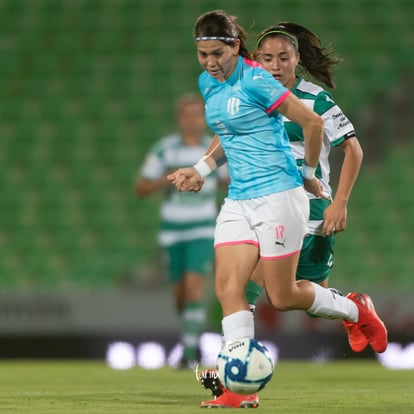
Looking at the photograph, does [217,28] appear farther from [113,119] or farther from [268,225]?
[113,119]

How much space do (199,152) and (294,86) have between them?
358 centimetres

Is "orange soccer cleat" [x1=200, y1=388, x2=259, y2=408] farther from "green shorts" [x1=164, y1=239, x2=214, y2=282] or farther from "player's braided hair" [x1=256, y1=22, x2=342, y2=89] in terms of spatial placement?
"green shorts" [x1=164, y1=239, x2=214, y2=282]

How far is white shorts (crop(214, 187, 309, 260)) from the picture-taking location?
5.30 metres

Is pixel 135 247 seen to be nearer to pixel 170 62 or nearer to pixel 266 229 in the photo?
pixel 170 62

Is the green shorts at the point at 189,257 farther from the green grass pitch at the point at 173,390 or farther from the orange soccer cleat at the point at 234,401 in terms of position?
the orange soccer cleat at the point at 234,401

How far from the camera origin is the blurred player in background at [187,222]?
9.46 m

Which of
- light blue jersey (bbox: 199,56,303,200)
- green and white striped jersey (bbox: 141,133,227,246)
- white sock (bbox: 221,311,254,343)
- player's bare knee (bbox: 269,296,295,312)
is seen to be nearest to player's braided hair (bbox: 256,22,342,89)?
light blue jersey (bbox: 199,56,303,200)

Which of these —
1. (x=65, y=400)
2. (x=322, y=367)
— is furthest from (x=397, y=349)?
(x=65, y=400)

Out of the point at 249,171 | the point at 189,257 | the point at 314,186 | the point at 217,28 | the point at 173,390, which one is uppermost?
the point at 217,28

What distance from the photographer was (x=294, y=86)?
6.11m

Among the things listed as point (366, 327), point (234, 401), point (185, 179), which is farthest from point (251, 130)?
point (366, 327)

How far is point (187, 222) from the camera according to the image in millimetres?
9531

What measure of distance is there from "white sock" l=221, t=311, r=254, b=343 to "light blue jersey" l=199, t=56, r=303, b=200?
540 mm

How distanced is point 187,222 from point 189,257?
0.93ft
